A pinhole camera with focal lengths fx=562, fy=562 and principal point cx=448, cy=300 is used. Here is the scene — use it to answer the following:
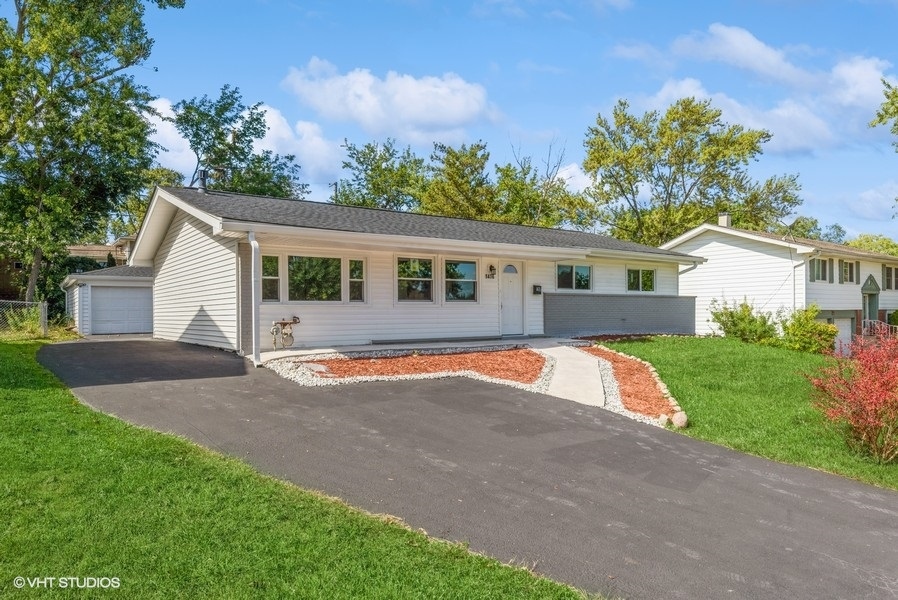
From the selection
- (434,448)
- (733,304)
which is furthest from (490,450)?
(733,304)

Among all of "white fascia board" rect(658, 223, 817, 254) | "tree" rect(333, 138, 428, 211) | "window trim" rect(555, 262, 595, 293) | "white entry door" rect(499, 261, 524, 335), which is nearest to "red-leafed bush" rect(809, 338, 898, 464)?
"white entry door" rect(499, 261, 524, 335)

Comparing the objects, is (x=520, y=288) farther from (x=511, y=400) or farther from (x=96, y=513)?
(x=96, y=513)

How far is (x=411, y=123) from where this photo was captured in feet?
119

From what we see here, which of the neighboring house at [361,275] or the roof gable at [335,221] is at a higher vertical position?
the roof gable at [335,221]

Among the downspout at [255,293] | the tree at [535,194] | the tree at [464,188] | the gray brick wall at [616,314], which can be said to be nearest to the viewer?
the downspout at [255,293]

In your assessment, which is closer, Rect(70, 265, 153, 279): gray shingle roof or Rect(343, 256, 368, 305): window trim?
Rect(343, 256, 368, 305): window trim

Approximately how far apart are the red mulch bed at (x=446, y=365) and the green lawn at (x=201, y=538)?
4.75 meters

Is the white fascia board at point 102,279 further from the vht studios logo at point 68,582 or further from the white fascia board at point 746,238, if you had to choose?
the white fascia board at point 746,238

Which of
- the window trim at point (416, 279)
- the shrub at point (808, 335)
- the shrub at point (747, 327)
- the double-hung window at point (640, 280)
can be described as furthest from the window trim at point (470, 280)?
the shrub at point (808, 335)

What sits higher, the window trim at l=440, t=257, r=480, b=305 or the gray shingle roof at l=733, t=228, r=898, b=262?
the gray shingle roof at l=733, t=228, r=898, b=262

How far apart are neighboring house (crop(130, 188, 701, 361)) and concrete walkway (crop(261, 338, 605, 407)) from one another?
0.57 metres

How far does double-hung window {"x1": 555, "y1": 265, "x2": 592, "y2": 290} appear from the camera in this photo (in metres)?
17.0

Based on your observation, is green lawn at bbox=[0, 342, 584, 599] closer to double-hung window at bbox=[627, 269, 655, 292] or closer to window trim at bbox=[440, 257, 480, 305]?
window trim at bbox=[440, 257, 480, 305]

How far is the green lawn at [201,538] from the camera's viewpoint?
116 inches
